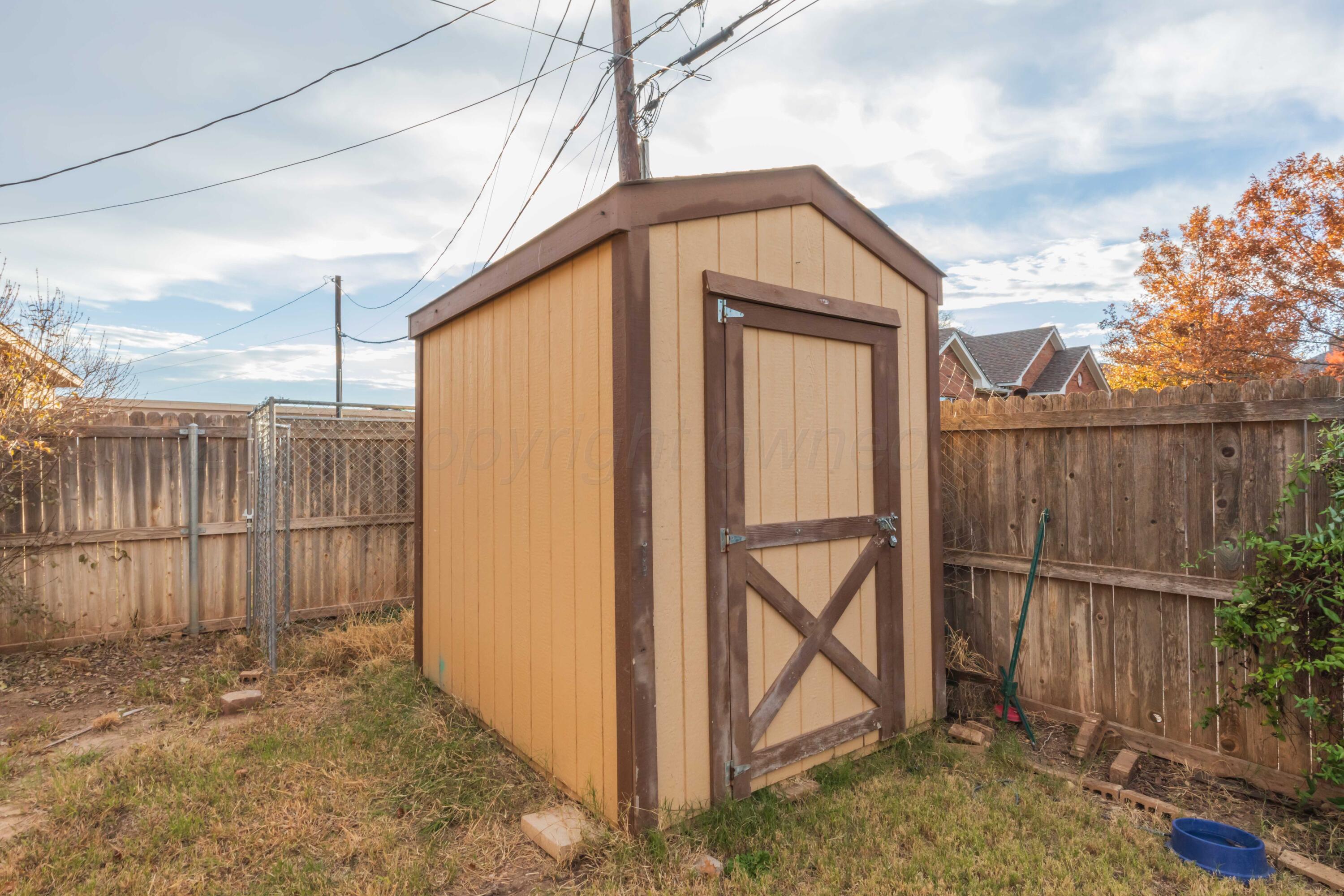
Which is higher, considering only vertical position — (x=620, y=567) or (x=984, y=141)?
(x=984, y=141)

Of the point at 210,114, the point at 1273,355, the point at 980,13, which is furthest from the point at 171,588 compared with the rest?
the point at 1273,355

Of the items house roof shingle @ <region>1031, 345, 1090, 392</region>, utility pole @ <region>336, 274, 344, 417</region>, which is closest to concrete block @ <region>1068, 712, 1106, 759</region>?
utility pole @ <region>336, 274, 344, 417</region>

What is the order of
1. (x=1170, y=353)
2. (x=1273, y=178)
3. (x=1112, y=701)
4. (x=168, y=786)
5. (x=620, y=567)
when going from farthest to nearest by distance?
(x=1170, y=353)
(x=1273, y=178)
(x=1112, y=701)
(x=168, y=786)
(x=620, y=567)

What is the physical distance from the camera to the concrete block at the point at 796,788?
264 cm

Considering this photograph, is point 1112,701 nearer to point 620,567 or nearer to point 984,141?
point 620,567

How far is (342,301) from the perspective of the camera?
51.8ft

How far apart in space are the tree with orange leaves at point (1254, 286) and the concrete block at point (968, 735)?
8.81 meters

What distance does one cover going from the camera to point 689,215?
248 cm

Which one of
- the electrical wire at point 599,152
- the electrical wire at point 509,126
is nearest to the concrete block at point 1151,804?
the electrical wire at point 599,152

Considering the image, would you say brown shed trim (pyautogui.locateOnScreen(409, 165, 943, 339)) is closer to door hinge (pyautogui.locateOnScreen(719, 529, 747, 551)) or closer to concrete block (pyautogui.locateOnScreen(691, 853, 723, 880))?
door hinge (pyautogui.locateOnScreen(719, 529, 747, 551))

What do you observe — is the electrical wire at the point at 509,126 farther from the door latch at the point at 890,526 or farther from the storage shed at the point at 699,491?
the door latch at the point at 890,526

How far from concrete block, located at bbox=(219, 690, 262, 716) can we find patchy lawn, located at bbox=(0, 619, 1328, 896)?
27 centimetres

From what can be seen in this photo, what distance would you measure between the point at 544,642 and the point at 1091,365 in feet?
86.0

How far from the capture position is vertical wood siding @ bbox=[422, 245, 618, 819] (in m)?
2.47
